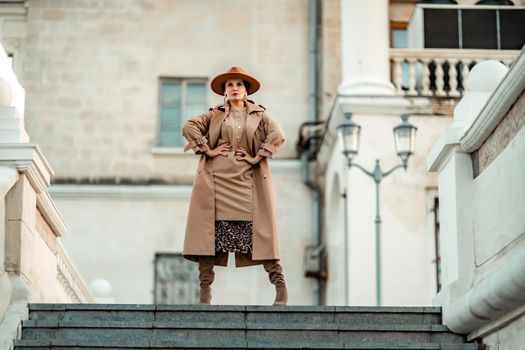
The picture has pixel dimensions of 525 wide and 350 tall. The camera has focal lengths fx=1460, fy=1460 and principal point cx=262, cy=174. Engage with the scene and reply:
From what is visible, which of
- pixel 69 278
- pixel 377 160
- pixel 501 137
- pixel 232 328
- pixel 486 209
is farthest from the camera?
pixel 377 160

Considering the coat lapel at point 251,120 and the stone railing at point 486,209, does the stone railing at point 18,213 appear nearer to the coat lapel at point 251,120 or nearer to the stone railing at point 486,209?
the coat lapel at point 251,120

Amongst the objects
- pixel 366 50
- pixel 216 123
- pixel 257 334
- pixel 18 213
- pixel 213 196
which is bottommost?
pixel 257 334

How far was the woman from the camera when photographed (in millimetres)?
12211

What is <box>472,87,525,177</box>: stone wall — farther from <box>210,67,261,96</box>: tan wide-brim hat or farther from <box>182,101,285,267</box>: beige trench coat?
<box>210,67,261,96</box>: tan wide-brim hat

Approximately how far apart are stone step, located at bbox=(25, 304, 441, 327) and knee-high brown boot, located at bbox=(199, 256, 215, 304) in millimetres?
1235

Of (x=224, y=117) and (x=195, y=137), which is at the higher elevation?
(x=224, y=117)

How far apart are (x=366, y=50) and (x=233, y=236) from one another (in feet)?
32.8

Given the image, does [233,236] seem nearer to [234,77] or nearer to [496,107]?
[234,77]

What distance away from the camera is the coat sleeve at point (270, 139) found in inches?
489

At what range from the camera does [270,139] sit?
1248 centimetres

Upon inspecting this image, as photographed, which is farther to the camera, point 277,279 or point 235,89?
point 235,89

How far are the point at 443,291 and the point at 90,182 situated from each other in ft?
50.3

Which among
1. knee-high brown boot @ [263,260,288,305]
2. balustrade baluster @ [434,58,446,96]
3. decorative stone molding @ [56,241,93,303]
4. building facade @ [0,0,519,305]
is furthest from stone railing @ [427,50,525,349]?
building facade @ [0,0,519,305]

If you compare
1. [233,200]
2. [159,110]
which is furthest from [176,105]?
[233,200]
